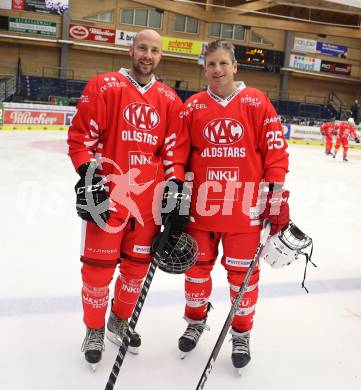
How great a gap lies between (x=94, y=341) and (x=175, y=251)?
1.95 feet

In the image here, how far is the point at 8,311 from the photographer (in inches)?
104

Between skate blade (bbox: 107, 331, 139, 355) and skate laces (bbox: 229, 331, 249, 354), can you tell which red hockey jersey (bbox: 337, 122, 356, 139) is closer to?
skate laces (bbox: 229, 331, 249, 354)

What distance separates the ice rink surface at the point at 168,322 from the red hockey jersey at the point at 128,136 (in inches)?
30.6

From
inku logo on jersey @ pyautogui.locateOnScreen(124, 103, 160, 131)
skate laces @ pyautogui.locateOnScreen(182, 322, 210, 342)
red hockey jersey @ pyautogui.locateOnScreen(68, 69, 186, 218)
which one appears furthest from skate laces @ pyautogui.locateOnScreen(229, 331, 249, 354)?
inku logo on jersey @ pyautogui.locateOnScreen(124, 103, 160, 131)

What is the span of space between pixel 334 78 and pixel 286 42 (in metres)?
3.14

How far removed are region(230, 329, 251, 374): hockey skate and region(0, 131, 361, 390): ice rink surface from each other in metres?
0.05

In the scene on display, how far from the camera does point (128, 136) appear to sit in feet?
6.88

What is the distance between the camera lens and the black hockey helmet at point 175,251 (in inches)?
83.4

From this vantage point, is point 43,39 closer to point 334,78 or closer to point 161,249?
point 334,78

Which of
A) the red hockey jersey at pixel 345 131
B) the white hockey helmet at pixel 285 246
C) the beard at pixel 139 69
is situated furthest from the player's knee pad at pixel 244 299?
the red hockey jersey at pixel 345 131

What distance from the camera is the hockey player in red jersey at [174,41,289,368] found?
2.12 m

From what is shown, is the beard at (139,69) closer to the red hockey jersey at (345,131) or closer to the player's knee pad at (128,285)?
the player's knee pad at (128,285)

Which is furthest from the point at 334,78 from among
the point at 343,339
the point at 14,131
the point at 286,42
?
the point at 343,339

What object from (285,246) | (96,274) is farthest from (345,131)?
(96,274)
